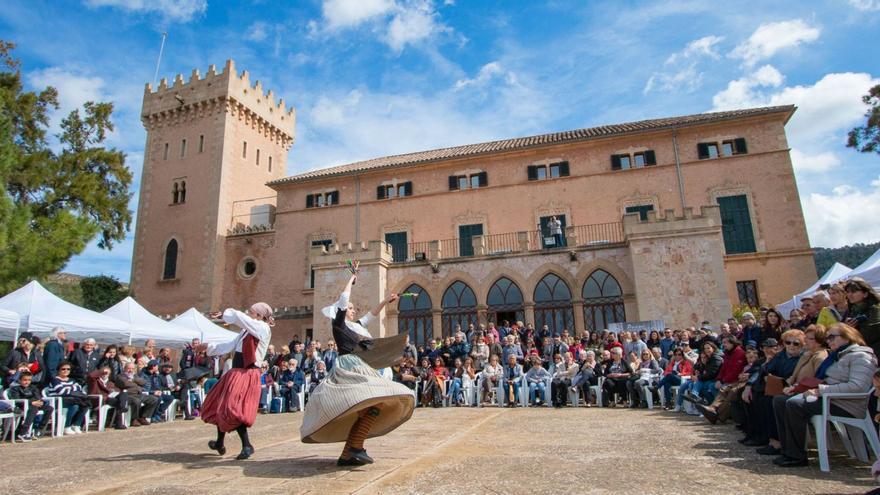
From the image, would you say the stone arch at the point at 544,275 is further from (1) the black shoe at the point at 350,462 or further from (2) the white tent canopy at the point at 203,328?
(1) the black shoe at the point at 350,462

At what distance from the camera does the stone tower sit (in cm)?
2919

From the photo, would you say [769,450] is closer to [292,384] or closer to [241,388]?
[241,388]

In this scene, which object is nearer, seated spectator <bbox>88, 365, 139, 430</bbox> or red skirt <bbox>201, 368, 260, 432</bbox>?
red skirt <bbox>201, 368, 260, 432</bbox>

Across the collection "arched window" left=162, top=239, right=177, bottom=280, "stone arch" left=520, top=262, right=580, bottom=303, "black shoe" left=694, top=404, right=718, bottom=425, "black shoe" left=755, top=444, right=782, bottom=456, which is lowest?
"black shoe" left=755, top=444, right=782, bottom=456

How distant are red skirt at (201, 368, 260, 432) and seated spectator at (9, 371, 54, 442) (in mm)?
5086

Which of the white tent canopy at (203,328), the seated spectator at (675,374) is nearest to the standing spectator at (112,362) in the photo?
the white tent canopy at (203,328)

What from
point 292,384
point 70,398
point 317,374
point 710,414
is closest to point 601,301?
point 317,374

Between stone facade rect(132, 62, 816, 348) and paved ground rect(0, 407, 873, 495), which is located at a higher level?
stone facade rect(132, 62, 816, 348)

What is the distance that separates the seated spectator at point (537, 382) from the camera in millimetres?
12324

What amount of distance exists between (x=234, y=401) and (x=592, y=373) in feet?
27.5

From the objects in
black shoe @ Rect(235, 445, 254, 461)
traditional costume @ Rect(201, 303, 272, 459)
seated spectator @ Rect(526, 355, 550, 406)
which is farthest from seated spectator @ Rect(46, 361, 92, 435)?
seated spectator @ Rect(526, 355, 550, 406)

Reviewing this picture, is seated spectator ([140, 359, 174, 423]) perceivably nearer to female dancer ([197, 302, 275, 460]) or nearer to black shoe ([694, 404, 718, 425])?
female dancer ([197, 302, 275, 460])

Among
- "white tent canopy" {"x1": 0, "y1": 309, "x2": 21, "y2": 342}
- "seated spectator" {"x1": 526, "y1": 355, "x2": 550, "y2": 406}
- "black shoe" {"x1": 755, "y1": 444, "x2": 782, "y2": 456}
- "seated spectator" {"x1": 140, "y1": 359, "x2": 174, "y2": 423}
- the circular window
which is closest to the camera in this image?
"black shoe" {"x1": 755, "y1": 444, "x2": 782, "y2": 456}

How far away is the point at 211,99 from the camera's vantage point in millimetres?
31281
